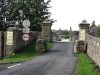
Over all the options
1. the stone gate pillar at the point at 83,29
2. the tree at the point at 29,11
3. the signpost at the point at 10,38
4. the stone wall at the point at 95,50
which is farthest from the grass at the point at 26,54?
the tree at the point at 29,11

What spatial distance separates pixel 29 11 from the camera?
4822 cm

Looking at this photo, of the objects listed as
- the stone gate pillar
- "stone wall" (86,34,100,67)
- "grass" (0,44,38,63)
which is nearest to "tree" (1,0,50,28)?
"grass" (0,44,38,63)

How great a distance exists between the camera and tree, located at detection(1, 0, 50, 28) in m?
47.8

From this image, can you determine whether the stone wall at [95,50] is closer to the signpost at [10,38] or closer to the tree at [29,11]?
the signpost at [10,38]

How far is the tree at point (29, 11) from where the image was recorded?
47.8 m

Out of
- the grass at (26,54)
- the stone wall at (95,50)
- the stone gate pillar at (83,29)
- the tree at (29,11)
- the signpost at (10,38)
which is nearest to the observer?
the stone wall at (95,50)

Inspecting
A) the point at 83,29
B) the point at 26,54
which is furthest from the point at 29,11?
the point at 26,54

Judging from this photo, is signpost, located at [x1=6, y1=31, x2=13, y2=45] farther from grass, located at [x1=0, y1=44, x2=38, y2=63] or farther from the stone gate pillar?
the stone gate pillar

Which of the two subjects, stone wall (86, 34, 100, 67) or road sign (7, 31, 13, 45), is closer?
stone wall (86, 34, 100, 67)

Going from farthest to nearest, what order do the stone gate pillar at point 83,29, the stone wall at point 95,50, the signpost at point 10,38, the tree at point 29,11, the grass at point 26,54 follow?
the tree at point 29,11 < the stone gate pillar at point 83,29 < the signpost at point 10,38 < the grass at point 26,54 < the stone wall at point 95,50

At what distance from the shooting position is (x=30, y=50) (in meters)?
31.6

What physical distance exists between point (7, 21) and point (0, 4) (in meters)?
2.48

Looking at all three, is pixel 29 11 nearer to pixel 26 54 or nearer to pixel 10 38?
pixel 10 38

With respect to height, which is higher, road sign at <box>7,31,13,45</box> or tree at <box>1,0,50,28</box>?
tree at <box>1,0,50,28</box>
